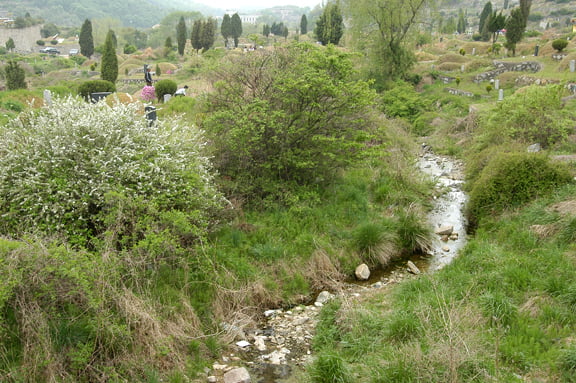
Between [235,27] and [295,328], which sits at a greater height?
[235,27]

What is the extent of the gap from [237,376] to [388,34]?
93.1ft

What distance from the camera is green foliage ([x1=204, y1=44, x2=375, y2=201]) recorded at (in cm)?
1117

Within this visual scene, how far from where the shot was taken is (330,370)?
5.96 m

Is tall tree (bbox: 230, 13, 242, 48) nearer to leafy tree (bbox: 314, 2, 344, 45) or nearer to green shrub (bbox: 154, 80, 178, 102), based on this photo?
leafy tree (bbox: 314, 2, 344, 45)

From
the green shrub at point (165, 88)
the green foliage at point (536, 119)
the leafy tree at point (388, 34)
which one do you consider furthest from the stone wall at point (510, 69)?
the green shrub at point (165, 88)

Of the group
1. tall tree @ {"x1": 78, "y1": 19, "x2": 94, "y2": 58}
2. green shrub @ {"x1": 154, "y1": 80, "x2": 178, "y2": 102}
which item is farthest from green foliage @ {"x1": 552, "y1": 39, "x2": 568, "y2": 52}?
tall tree @ {"x1": 78, "y1": 19, "x2": 94, "y2": 58}

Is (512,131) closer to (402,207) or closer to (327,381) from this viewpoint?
(402,207)

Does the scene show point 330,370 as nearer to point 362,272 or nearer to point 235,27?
point 362,272

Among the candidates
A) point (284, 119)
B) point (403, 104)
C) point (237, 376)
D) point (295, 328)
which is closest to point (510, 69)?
point (403, 104)

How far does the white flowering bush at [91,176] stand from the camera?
7.62 m

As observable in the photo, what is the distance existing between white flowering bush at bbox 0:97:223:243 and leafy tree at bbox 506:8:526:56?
36736 mm

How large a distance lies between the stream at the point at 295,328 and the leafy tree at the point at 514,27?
30946mm

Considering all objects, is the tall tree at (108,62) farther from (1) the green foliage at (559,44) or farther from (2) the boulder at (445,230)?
(1) the green foliage at (559,44)

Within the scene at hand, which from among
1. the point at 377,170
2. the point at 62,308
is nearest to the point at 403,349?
the point at 62,308
